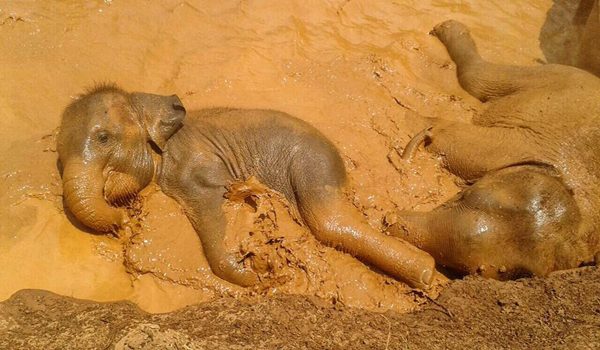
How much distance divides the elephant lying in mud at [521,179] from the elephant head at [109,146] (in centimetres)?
237

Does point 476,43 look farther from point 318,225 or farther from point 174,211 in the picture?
point 174,211

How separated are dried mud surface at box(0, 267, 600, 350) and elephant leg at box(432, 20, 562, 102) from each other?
2327mm

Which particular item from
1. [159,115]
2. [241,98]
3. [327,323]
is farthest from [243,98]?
[327,323]

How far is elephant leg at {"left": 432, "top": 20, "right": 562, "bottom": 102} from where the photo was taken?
5.47 meters

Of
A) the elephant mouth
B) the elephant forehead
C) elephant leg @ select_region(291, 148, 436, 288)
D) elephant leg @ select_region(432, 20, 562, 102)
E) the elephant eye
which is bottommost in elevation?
the elephant mouth

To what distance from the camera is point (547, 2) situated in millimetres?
7117

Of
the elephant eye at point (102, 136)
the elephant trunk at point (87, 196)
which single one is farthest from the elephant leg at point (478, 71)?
the elephant trunk at point (87, 196)

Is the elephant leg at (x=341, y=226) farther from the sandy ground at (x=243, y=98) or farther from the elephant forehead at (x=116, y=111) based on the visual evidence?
the elephant forehead at (x=116, y=111)

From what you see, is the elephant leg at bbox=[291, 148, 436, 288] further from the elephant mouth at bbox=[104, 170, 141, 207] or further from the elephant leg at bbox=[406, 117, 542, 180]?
the elephant mouth at bbox=[104, 170, 141, 207]

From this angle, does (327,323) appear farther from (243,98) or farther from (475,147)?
(243,98)

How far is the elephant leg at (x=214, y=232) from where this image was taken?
170 inches

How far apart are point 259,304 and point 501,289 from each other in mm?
1745

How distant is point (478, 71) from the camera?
5828 mm

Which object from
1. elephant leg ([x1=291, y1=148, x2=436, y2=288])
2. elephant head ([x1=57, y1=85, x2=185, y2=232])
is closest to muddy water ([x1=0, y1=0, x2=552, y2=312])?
elephant leg ([x1=291, y1=148, x2=436, y2=288])
